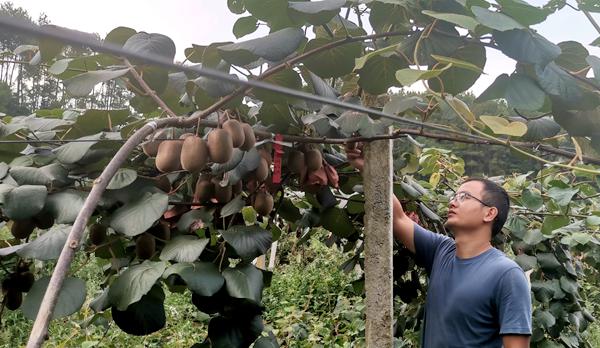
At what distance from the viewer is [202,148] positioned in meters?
0.93

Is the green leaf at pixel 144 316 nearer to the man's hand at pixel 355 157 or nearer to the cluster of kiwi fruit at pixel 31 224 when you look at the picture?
the cluster of kiwi fruit at pixel 31 224

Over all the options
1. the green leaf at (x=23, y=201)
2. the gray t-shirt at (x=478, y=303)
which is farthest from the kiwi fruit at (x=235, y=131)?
the gray t-shirt at (x=478, y=303)

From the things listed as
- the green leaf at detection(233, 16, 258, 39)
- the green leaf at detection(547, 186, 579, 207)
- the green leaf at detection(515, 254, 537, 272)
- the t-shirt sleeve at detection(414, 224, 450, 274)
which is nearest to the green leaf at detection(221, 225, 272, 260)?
the green leaf at detection(233, 16, 258, 39)

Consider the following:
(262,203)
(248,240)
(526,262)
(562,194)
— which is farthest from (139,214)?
(526,262)

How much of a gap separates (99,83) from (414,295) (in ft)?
4.35

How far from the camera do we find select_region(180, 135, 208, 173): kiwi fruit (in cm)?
93

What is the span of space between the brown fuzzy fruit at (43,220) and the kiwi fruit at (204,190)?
278 mm

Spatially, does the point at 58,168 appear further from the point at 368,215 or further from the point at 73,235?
the point at 368,215

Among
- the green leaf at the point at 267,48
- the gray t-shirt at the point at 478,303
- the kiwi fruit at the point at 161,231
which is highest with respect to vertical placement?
the green leaf at the point at 267,48

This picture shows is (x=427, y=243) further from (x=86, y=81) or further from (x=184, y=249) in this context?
(x=86, y=81)

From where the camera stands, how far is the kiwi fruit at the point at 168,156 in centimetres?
95

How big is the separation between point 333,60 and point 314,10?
0.57 ft

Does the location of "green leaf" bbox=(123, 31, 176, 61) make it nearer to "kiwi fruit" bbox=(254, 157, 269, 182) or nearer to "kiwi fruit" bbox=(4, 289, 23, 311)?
"kiwi fruit" bbox=(254, 157, 269, 182)

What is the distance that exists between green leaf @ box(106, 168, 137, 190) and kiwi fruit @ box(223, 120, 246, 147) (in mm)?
184
